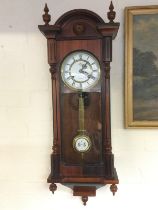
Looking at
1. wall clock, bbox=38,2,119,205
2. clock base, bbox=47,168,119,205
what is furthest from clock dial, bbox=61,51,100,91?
clock base, bbox=47,168,119,205

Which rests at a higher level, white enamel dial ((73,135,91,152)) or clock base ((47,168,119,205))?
white enamel dial ((73,135,91,152))

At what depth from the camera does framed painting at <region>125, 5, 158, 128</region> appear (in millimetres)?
996

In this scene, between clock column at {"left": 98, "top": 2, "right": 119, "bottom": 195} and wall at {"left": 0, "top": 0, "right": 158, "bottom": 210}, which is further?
wall at {"left": 0, "top": 0, "right": 158, "bottom": 210}

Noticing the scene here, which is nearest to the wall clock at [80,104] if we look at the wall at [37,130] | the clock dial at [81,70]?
the clock dial at [81,70]

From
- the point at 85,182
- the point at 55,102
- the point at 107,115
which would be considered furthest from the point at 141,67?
the point at 85,182

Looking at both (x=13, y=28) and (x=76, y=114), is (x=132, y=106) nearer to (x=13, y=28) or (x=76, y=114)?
(x=76, y=114)

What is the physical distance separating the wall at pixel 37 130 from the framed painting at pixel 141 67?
0.03m

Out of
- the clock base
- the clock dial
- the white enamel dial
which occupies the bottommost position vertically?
the clock base

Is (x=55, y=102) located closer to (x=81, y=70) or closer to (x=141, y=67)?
(x=81, y=70)

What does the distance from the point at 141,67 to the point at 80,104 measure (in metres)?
0.30

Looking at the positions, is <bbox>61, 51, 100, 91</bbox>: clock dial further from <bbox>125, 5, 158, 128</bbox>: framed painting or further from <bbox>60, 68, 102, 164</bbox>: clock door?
<bbox>125, 5, 158, 128</bbox>: framed painting

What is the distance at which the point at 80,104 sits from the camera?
95 centimetres

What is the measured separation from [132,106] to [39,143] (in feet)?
1.43

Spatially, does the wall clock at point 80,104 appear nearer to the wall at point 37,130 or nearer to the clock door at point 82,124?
the clock door at point 82,124
